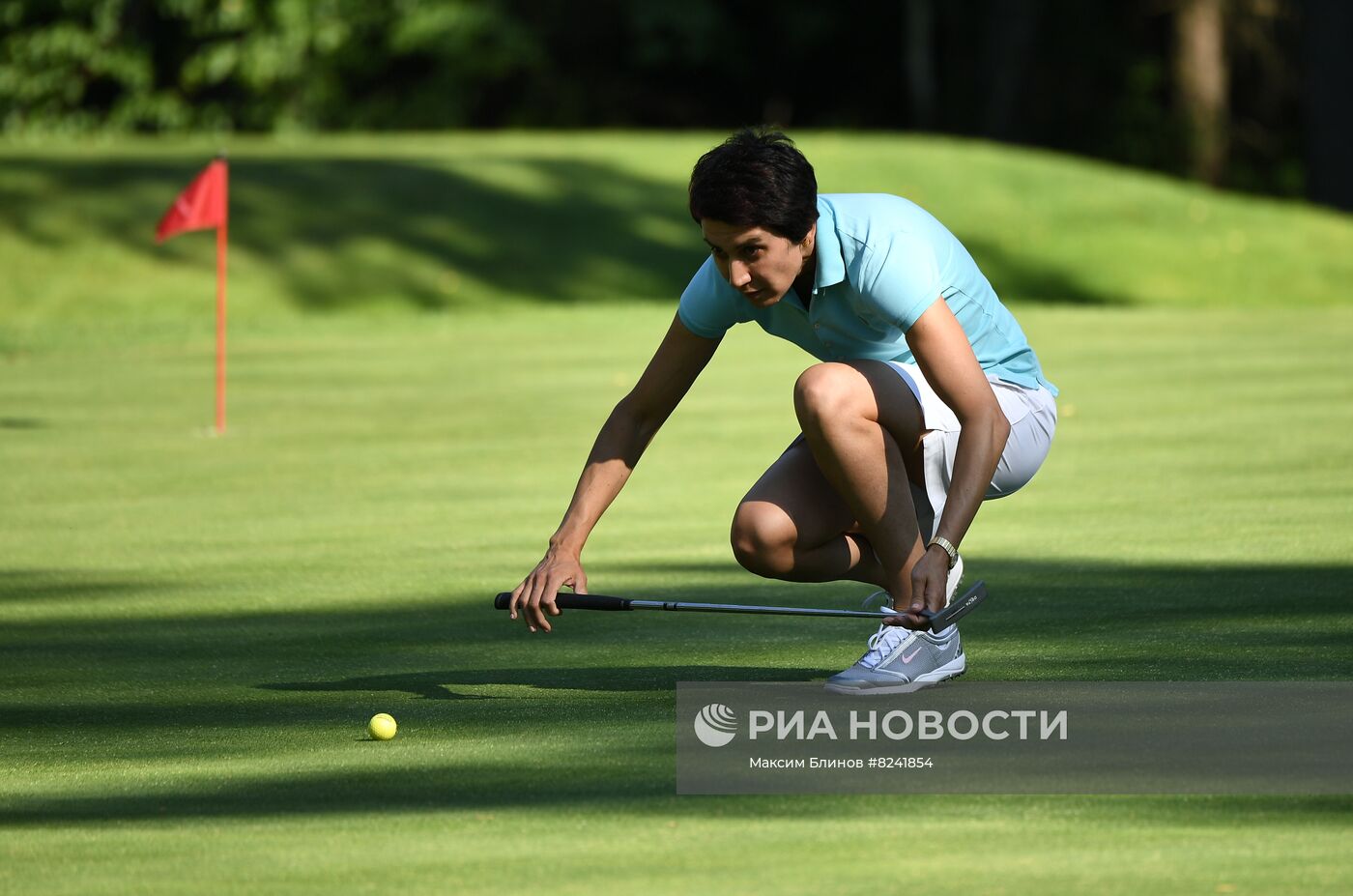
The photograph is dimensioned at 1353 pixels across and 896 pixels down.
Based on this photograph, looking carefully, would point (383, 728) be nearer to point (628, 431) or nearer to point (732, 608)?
point (732, 608)

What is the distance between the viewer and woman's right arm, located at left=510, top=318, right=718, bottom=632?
516 centimetres

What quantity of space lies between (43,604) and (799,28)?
3377 cm

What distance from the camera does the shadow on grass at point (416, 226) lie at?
23.3 meters

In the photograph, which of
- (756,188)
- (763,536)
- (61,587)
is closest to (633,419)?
(763,536)

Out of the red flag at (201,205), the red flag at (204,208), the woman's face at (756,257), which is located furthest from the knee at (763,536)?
the red flag at (201,205)

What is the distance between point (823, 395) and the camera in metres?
5.05

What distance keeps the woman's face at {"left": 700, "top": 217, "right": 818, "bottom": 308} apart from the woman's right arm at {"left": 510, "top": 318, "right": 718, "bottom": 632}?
1.10 feet

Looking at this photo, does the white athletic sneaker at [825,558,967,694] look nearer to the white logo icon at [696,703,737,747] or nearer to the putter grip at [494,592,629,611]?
the white logo icon at [696,703,737,747]

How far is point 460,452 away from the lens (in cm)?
1093

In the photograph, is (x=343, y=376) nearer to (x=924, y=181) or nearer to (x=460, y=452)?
(x=460, y=452)

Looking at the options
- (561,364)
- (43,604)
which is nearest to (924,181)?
(561,364)

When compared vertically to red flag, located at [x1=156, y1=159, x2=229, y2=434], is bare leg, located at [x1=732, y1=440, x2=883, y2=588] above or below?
above
